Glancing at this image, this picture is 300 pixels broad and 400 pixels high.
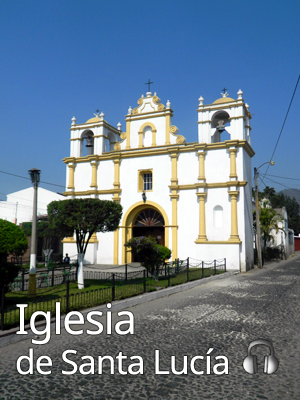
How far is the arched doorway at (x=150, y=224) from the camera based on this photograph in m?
24.5

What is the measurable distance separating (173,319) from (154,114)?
1855 cm

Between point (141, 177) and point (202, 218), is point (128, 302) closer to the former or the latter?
point (202, 218)

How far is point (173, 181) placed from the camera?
928 inches

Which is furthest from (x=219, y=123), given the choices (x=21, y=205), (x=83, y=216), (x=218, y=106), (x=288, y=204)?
(x=288, y=204)

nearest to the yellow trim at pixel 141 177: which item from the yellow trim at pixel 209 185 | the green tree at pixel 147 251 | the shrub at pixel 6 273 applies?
the yellow trim at pixel 209 185

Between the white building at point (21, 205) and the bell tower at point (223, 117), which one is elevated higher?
the bell tower at point (223, 117)

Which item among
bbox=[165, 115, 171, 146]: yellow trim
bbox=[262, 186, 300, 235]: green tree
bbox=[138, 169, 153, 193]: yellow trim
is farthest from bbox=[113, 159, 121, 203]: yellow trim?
bbox=[262, 186, 300, 235]: green tree

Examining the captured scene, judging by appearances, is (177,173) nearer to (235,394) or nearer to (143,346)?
(143,346)

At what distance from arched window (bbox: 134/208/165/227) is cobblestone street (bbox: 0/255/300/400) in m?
14.0

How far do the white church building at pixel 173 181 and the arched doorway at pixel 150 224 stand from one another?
7 centimetres

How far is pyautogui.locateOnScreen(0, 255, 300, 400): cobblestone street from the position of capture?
4391 mm

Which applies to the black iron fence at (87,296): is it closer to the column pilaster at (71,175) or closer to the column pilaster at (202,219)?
the column pilaster at (202,219)

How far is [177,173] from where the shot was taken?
2375 centimetres

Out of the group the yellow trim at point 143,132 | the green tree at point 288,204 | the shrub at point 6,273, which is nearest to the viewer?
the shrub at point 6,273
